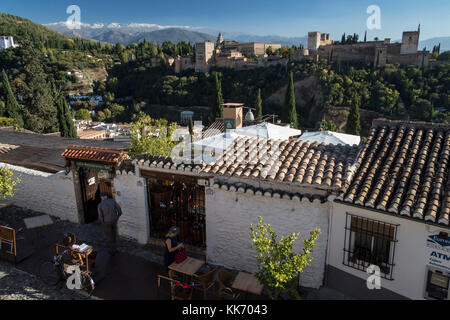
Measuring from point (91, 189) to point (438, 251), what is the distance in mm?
9817

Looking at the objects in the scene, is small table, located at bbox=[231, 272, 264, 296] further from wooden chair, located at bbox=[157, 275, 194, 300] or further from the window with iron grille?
the window with iron grille

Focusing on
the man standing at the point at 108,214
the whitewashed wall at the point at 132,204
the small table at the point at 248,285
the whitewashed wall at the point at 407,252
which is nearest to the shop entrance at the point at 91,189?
the whitewashed wall at the point at 132,204

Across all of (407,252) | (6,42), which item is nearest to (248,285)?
(407,252)

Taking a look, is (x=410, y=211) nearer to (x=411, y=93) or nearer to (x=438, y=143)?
(x=438, y=143)

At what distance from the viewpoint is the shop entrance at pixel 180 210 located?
28.4 feet

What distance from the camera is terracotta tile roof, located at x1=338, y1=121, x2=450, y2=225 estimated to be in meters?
5.59

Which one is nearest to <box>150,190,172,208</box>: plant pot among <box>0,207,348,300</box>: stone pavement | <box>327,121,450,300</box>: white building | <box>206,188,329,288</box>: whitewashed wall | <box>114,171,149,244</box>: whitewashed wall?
<box>114,171,149,244</box>: whitewashed wall

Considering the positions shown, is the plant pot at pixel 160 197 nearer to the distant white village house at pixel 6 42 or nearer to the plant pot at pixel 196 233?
the plant pot at pixel 196 233

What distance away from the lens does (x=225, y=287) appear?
6.33 meters

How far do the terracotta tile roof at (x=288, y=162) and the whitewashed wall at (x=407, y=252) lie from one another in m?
0.76

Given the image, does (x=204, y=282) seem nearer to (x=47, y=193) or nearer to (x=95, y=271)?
(x=95, y=271)

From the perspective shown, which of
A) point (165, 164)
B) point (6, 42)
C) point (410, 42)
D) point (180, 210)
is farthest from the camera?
point (6, 42)

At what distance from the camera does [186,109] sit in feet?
269

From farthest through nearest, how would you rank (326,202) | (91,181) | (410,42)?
(410,42) → (91,181) → (326,202)
